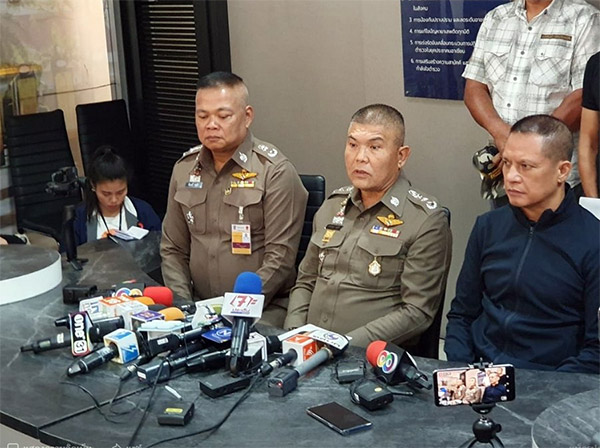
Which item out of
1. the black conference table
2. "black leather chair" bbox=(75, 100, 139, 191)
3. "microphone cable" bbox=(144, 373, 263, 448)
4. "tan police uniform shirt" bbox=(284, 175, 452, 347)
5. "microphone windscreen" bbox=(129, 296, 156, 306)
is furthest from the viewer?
"black leather chair" bbox=(75, 100, 139, 191)

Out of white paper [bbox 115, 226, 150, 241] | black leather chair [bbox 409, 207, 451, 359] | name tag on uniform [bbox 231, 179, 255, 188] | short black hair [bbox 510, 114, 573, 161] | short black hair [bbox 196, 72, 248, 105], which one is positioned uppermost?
short black hair [bbox 196, 72, 248, 105]

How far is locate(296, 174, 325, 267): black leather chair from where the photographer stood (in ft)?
12.0

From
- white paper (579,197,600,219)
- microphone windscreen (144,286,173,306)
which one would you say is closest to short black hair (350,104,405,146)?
white paper (579,197,600,219)

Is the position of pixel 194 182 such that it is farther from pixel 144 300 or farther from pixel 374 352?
pixel 374 352

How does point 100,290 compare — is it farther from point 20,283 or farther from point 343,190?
point 343,190

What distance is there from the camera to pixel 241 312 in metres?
2.42

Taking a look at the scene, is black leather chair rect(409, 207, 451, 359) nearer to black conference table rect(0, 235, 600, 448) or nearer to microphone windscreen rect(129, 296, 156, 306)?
black conference table rect(0, 235, 600, 448)

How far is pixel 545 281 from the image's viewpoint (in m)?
2.66

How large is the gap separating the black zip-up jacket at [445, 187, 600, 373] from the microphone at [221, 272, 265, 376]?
0.70m

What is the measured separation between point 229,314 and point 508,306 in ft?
2.87

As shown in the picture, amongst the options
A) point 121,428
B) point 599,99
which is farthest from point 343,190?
point 121,428

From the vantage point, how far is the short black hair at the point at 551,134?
2.74m

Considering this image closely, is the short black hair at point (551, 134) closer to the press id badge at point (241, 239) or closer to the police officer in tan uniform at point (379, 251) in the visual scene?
the police officer in tan uniform at point (379, 251)

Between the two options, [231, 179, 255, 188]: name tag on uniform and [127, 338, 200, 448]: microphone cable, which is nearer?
[127, 338, 200, 448]: microphone cable
